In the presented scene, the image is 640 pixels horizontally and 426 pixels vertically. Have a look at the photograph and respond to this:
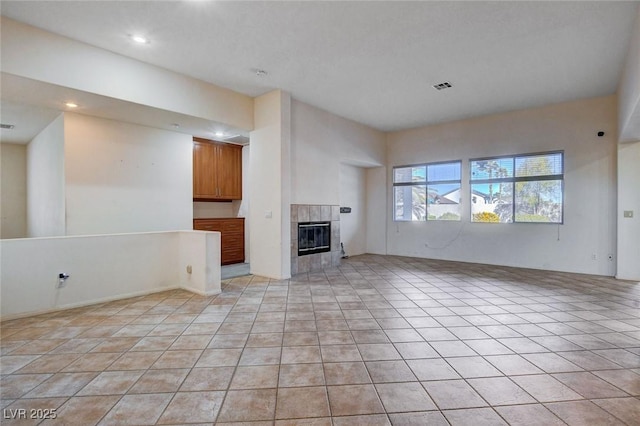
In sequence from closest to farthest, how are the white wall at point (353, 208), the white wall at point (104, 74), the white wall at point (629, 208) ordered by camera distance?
the white wall at point (104, 74) < the white wall at point (629, 208) < the white wall at point (353, 208)

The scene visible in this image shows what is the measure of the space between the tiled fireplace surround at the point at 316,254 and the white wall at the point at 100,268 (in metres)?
1.57

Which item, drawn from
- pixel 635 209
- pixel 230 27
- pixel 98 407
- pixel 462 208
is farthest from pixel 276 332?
pixel 635 209

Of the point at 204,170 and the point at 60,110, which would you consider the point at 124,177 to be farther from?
the point at 204,170

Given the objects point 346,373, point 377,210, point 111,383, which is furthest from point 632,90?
point 111,383

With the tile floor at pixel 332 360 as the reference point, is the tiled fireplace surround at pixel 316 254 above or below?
above

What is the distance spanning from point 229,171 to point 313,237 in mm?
2655

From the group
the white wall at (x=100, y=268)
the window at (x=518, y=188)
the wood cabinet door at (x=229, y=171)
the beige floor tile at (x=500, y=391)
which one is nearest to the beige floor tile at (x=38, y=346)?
the white wall at (x=100, y=268)

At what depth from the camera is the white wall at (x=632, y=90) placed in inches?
131

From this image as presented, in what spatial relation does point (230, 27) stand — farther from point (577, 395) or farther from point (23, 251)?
point (577, 395)

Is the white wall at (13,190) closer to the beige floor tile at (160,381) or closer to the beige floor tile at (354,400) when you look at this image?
the beige floor tile at (160,381)

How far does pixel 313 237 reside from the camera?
242 inches

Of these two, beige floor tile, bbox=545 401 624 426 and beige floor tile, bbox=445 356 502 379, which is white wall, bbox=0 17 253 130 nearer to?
beige floor tile, bbox=445 356 502 379

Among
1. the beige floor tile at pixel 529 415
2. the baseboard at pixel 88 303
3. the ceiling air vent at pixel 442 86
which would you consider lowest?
the beige floor tile at pixel 529 415

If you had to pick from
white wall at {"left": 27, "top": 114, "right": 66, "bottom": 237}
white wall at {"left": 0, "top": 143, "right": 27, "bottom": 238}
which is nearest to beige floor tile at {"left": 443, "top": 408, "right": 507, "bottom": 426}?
white wall at {"left": 27, "top": 114, "right": 66, "bottom": 237}
